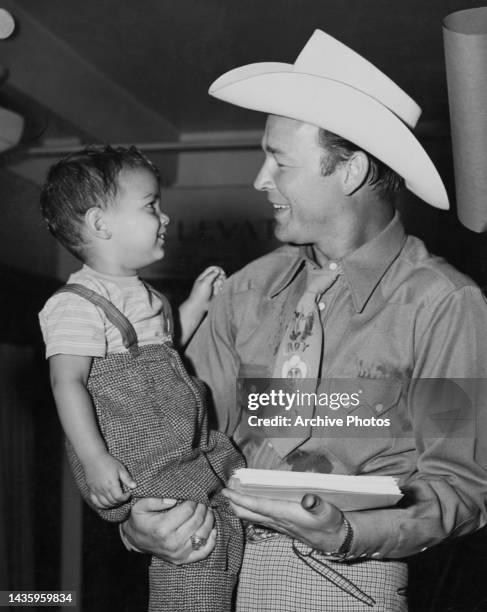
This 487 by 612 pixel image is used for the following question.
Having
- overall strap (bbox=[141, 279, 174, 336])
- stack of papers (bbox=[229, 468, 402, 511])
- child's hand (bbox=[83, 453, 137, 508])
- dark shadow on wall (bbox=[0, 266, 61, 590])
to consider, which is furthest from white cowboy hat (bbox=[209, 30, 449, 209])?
dark shadow on wall (bbox=[0, 266, 61, 590])

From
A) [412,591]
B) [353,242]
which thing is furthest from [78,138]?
[412,591]

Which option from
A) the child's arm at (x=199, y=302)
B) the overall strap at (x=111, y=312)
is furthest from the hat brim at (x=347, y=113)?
the overall strap at (x=111, y=312)

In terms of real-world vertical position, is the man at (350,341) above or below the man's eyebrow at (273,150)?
below

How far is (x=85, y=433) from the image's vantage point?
1.21 metres

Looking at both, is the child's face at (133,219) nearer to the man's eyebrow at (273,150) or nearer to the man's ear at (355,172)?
the man's eyebrow at (273,150)

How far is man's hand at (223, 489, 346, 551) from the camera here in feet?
3.55

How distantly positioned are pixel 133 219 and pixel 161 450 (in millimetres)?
370

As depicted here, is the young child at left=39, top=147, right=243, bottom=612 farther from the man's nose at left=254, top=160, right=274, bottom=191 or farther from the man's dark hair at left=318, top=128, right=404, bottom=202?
the man's dark hair at left=318, top=128, right=404, bottom=202

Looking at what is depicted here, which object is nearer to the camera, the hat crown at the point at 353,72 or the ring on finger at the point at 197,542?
the ring on finger at the point at 197,542

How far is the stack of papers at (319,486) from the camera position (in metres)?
1.06

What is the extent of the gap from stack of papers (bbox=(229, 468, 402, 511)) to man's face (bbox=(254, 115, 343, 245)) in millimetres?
461

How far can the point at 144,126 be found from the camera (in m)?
1.92

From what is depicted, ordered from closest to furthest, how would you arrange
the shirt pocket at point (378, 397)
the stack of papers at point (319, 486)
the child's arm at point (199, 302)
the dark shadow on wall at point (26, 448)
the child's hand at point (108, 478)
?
the stack of papers at point (319, 486) → the child's hand at point (108, 478) → the shirt pocket at point (378, 397) → the child's arm at point (199, 302) → the dark shadow on wall at point (26, 448)

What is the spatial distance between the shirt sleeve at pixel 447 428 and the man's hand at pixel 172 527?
0.86 feet
